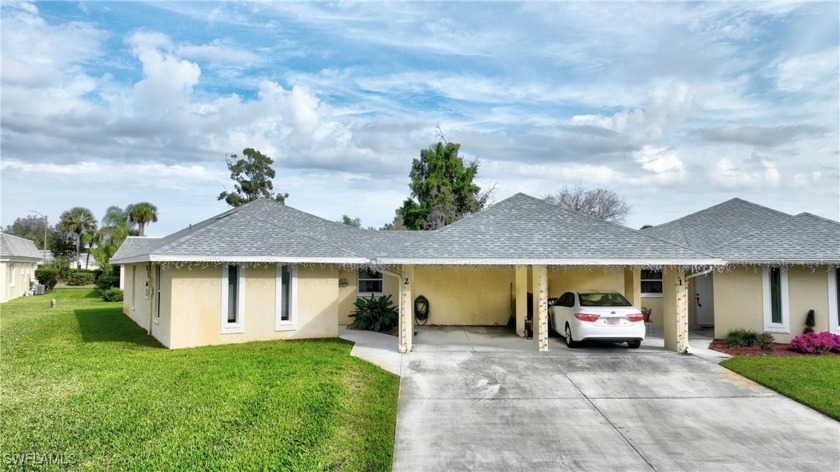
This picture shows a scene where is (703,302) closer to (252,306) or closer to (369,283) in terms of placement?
(369,283)

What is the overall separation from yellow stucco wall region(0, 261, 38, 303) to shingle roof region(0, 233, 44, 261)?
609 millimetres

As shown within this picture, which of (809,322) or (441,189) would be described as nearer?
(809,322)

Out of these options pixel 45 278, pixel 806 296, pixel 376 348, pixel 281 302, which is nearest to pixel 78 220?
pixel 45 278

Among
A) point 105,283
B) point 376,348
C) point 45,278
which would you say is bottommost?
point 376,348

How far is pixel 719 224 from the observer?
16.9 metres

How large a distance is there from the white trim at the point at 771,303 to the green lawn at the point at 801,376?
1757 mm

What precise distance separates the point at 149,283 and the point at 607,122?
18.3m

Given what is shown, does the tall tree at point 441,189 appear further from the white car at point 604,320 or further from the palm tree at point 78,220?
the palm tree at point 78,220

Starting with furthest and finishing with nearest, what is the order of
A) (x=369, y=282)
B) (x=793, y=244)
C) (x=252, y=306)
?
(x=369, y=282) → (x=793, y=244) → (x=252, y=306)

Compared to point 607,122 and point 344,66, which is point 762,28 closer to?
point 607,122

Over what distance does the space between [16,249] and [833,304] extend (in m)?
40.7

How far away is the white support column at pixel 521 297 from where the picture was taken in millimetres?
14531

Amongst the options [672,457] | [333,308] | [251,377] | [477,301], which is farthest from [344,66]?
[672,457]

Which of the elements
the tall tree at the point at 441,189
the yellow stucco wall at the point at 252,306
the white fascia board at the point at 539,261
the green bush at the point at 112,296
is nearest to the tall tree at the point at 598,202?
the tall tree at the point at 441,189
